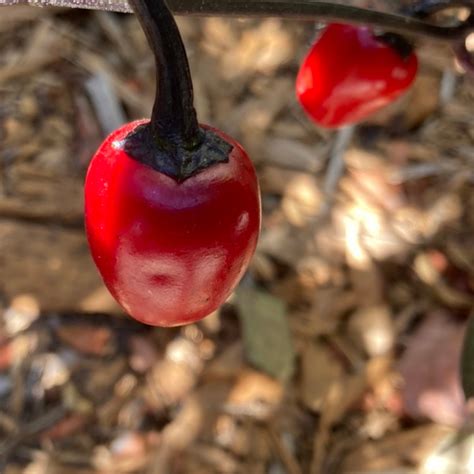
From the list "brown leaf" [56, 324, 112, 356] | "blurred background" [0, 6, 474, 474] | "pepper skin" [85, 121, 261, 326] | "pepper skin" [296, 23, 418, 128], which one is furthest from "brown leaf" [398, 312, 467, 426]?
"pepper skin" [85, 121, 261, 326]

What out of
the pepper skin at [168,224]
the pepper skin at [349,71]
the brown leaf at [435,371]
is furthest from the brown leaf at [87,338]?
the pepper skin at [168,224]

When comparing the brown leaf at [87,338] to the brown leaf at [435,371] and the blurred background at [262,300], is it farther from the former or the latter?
the brown leaf at [435,371]

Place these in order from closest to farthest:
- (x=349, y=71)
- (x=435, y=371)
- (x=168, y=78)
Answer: (x=168, y=78), (x=349, y=71), (x=435, y=371)

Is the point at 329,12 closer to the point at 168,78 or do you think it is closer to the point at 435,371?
the point at 168,78

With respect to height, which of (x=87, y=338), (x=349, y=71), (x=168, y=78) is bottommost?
(x=87, y=338)

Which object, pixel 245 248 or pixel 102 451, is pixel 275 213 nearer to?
pixel 102 451

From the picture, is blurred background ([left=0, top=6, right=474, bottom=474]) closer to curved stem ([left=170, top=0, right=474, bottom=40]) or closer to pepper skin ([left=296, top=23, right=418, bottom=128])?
pepper skin ([left=296, top=23, right=418, bottom=128])

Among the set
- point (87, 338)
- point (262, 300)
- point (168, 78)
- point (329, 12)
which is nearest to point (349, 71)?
point (329, 12)
